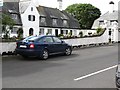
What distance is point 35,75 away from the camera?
386 inches

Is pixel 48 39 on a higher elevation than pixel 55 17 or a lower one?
lower

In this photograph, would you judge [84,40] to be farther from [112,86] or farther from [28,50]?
[112,86]

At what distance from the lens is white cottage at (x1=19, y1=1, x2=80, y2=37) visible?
51.9m

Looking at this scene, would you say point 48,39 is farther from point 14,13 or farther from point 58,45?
point 14,13

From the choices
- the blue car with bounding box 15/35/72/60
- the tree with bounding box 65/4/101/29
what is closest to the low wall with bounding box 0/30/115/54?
the blue car with bounding box 15/35/72/60

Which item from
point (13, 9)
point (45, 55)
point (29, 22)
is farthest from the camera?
point (29, 22)

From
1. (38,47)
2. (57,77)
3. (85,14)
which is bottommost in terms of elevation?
(57,77)

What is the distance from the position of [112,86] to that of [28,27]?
4485 cm

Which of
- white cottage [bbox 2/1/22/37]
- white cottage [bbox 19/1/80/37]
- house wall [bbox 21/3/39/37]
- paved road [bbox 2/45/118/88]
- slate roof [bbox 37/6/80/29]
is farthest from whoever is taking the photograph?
slate roof [bbox 37/6/80/29]

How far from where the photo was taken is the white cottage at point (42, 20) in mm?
51897

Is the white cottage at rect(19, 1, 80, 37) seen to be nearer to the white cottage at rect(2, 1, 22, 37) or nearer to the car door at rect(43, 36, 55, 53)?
the white cottage at rect(2, 1, 22, 37)

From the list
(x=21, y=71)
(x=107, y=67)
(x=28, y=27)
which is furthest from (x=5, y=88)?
(x=28, y=27)

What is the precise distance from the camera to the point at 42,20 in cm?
5459

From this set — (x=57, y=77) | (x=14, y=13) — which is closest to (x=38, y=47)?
(x=57, y=77)
